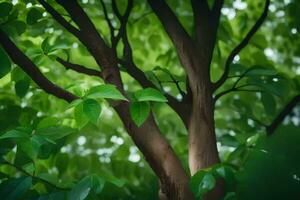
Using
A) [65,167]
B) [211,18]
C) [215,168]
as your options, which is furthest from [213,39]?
[65,167]

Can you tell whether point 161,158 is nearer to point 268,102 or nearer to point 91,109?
point 91,109

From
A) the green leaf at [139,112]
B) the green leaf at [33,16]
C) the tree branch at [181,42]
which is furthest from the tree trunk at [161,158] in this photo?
the green leaf at [33,16]

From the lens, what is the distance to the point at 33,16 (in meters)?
1.37

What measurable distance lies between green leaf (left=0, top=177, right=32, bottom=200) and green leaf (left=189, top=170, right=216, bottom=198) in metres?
0.41

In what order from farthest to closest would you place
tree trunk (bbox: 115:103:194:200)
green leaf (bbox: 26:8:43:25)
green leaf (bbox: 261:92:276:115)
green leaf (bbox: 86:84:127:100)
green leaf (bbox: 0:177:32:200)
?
green leaf (bbox: 261:92:276:115), green leaf (bbox: 26:8:43:25), tree trunk (bbox: 115:103:194:200), green leaf (bbox: 0:177:32:200), green leaf (bbox: 86:84:127:100)

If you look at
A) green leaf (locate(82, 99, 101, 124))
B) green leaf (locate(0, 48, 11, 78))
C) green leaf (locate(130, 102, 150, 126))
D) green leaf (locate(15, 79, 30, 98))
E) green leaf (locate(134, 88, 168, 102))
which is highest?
green leaf (locate(0, 48, 11, 78))

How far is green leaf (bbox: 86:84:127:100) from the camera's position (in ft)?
2.98

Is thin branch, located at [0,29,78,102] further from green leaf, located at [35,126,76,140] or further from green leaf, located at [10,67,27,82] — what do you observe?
green leaf, located at [10,67,27,82]

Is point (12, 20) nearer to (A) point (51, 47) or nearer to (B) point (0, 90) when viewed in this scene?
(A) point (51, 47)

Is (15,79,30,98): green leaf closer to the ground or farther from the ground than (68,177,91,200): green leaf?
farther from the ground

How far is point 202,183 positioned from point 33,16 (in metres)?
0.80

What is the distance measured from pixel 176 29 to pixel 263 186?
0.64 m

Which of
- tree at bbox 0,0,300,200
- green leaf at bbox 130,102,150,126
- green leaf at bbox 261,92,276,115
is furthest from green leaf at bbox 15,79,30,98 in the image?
green leaf at bbox 261,92,276,115

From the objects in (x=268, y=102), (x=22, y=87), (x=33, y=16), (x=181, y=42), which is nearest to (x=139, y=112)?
(x=181, y=42)
